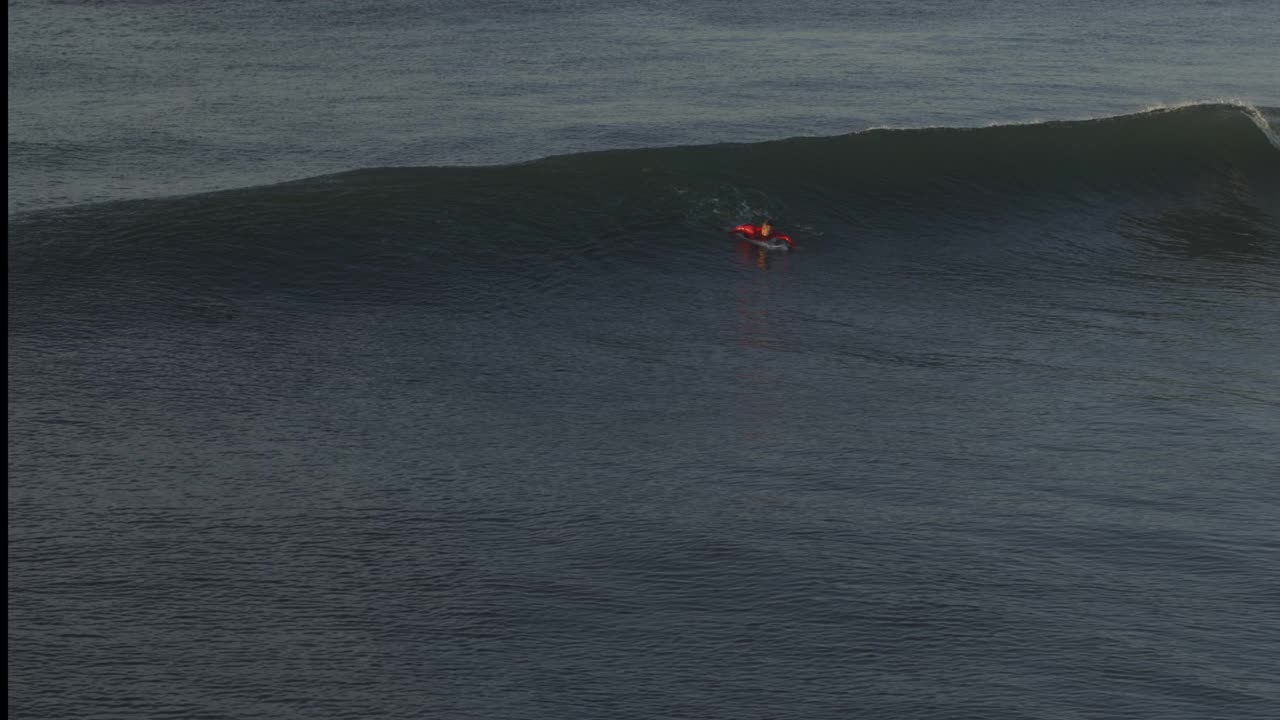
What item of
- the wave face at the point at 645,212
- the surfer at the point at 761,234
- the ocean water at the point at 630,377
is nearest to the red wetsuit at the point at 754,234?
the surfer at the point at 761,234

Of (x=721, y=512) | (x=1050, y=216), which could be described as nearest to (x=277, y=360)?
(x=721, y=512)

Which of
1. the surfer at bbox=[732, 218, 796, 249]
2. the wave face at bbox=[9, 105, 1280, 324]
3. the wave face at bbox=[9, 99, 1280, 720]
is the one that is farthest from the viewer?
the surfer at bbox=[732, 218, 796, 249]

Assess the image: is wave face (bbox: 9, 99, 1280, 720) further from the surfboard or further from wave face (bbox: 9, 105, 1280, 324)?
the surfboard

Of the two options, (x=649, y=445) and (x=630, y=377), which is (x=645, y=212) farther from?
(x=649, y=445)

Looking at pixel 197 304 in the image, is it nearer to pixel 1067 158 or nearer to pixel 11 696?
pixel 11 696

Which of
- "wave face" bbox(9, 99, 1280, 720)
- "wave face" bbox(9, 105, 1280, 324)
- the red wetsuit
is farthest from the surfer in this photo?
"wave face" bbox(9, 105, 1280, 324)

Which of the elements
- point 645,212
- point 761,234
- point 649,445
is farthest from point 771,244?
point 649,445

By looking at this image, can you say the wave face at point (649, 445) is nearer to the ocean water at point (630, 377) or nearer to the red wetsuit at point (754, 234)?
the ocean water at point (630, 377)
